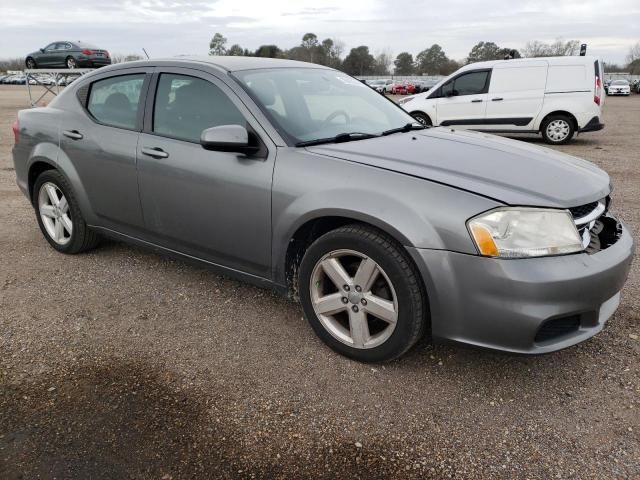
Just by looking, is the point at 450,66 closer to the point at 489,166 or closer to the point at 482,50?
the point at 482,50

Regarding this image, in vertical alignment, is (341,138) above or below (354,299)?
above

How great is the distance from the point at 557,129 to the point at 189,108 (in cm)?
1006

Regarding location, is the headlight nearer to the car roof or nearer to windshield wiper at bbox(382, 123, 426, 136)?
windshield wiper at bbox(382, 123, 426, 136)

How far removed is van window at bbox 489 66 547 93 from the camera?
1095cm

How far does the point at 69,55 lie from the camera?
21.9 metres

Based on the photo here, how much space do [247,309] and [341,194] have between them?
1237mm

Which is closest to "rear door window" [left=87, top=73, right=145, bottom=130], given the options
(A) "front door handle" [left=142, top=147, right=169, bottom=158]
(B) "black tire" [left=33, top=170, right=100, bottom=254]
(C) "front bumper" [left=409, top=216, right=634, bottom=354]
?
(A) "front door handle" [left=142, top=147, right=169, bottom=158]

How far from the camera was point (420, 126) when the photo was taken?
363cm

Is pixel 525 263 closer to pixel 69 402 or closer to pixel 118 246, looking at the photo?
pixel 69 402

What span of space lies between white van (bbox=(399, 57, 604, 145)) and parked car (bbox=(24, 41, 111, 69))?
16.9 metres

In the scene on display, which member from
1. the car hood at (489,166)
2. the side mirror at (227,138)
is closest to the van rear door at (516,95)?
the car hood at (489,166)

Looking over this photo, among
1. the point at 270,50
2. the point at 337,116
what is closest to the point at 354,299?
the point at 337,116

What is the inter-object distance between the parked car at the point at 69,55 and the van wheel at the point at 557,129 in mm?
19227

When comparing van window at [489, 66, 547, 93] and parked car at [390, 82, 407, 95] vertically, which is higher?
van window at [489, 66, 547, 93]
